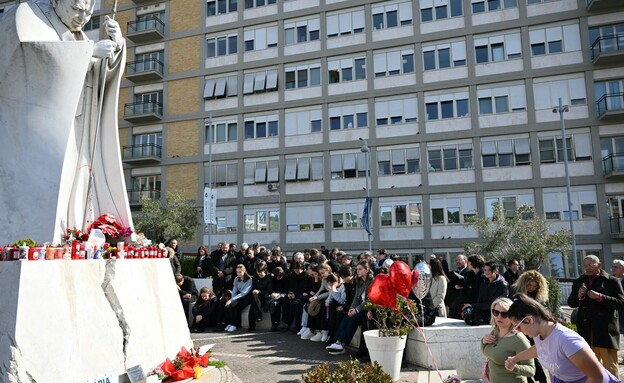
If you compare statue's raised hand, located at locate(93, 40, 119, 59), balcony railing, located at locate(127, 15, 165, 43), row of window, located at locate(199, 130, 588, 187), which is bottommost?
statue's raised hand, located at locate(93, 40, 119, 59)

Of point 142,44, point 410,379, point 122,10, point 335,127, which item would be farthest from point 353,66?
point 410,379

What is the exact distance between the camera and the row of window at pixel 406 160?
90.0 feet

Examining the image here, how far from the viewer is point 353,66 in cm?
3125

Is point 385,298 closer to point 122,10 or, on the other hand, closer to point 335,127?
point 335,127

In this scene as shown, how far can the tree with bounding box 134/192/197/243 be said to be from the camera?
30.4 m

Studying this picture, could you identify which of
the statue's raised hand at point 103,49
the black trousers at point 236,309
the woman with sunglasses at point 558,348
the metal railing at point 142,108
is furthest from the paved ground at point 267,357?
the metal railing at point 142,108

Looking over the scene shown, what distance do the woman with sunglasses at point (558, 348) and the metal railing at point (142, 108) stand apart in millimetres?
34216

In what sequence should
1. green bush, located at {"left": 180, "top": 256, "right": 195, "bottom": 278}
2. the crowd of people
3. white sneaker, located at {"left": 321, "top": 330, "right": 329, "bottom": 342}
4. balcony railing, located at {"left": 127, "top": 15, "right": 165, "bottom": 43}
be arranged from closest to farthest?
the crowd of people < white sneaker, located at {"left": 321, "top": 330, "right": 329, "bottom": 342} < green bush, located at {"left": 180, "top": 256, "right": 195, "bottom": 278} < balcony railing, located at {"left": 127, "top": 15, "right": 165, "bottom": 43}

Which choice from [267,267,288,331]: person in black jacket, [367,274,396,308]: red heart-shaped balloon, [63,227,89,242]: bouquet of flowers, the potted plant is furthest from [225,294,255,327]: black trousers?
[367,274,396,308]: red heart-shaped balloon

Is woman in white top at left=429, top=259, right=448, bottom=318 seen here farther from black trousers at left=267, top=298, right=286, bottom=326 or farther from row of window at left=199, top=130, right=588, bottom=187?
row of window at left=199, top=130, right=588, bottom=187

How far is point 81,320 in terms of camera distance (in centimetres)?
498

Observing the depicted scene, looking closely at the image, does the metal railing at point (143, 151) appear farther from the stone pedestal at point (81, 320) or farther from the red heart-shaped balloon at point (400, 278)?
the red heart-shaped balloon at point (400, 278)

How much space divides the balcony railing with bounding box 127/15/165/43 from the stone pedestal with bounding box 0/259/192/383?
32.5 metres

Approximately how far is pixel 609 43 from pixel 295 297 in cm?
2505
